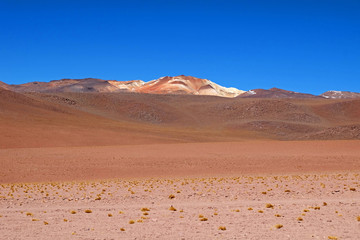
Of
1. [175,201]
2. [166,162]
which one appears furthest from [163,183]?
[166,162]

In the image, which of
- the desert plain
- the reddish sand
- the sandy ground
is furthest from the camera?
the reddish sand

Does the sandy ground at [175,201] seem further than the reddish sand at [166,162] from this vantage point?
No

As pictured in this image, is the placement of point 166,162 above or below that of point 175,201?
above

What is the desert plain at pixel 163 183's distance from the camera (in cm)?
1052

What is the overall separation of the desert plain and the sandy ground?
0.13 feet

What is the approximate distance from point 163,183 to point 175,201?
19.9 feet

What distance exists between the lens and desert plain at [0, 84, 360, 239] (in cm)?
1052

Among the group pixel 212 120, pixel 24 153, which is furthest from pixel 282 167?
pixel 212 120

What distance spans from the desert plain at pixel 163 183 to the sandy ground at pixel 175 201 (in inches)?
1.5

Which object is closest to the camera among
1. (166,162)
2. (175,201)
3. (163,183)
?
(175,201)

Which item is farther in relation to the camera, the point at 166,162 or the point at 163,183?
the point at 166,162

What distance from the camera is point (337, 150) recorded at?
4122cm

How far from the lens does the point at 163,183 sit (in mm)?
21734

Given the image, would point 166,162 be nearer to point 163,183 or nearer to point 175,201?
point 163,183
